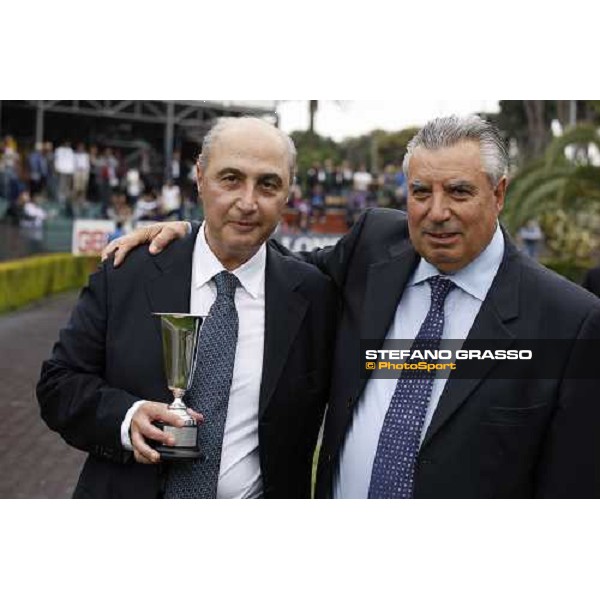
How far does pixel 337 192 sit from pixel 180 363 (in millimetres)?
8012

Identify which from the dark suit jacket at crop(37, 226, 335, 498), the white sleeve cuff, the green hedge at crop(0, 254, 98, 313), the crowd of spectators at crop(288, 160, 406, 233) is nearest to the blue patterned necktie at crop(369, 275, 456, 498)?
the dark suit jacket at crop(37, 226, 335, 498)

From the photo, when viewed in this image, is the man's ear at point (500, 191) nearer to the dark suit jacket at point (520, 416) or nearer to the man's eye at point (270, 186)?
the dark suit jacket at point (520, 416)

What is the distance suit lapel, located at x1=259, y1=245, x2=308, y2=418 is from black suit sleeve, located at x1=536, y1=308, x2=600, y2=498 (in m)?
0.63

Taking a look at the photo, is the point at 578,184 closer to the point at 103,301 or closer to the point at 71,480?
the point at 71,480

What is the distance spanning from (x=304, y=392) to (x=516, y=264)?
1.92 ft

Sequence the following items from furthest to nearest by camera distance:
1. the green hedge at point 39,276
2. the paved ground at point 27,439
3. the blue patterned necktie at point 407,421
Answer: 1. the green hedge at point 39,276
2. the paved ground at point 27,439
3. the blue patterned necktie at point 407,421

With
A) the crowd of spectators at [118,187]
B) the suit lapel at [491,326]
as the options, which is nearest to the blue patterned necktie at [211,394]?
the suit lapel at [491,326]

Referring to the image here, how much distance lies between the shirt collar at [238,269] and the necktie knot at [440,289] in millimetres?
415

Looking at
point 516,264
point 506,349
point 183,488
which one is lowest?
point 183,488

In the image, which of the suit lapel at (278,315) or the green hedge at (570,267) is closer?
the suit lapel at (278,315)

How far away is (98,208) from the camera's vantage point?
44.9 feet

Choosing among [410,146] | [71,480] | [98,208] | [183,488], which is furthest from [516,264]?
[98,208]

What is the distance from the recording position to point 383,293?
2342 mm

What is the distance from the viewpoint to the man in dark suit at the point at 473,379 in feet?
6.97
